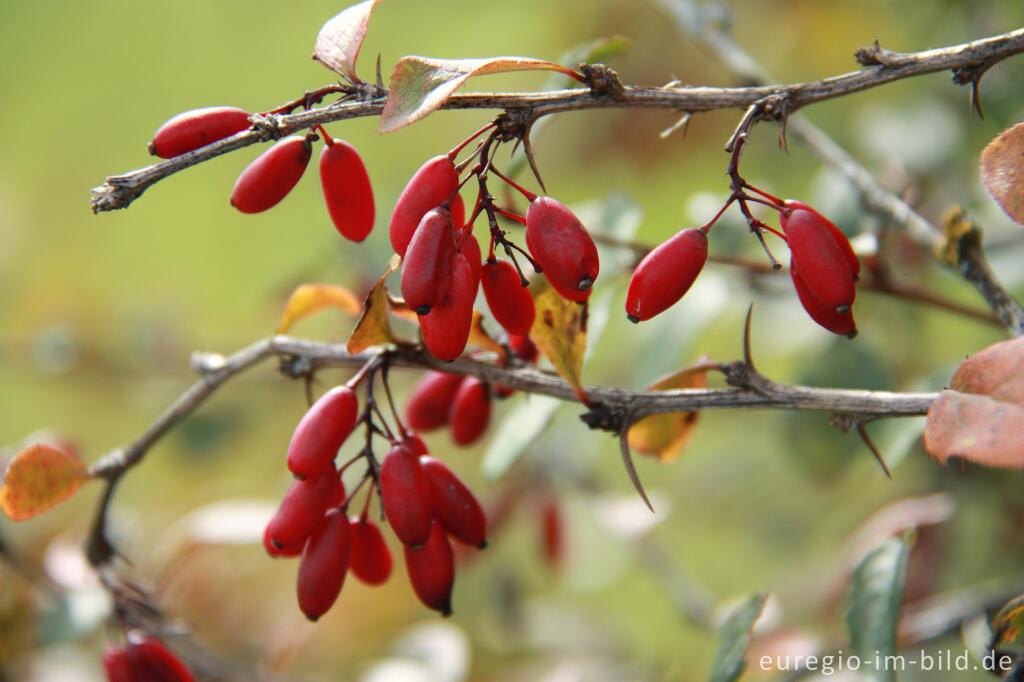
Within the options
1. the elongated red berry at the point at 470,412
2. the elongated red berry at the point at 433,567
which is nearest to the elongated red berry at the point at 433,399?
the elongated red berry at the point at 470,412

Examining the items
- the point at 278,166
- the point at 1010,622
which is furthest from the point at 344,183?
the point at 1010,622

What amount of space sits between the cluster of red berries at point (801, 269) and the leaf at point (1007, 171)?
0.09 meters

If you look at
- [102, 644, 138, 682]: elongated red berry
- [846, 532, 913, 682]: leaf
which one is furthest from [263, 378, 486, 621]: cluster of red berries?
[846, 532, 913, 682]: leaf

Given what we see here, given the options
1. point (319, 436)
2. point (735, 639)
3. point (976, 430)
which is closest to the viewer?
point (976, 430)

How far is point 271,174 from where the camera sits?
53cm

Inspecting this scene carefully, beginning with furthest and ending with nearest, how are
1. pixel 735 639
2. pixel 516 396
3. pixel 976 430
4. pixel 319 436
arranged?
1. pixel 516 396
2. pixel 735 639
3. pixel 319 436
4. pixel 976 430

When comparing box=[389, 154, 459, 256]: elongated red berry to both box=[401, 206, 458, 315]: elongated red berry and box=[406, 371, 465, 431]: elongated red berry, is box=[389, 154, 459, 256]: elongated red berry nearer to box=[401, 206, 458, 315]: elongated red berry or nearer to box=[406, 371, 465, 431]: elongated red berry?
box=[401, 206, 458, 315]: elongated red berry

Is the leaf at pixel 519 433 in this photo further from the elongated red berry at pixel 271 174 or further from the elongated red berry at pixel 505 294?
the elongated red berry at pixel 271 174

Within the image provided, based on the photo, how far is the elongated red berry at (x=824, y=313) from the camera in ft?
1.63

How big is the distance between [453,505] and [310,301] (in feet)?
0.74

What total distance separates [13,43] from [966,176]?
10.6 feet

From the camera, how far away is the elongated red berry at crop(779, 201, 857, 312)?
476 millimetres

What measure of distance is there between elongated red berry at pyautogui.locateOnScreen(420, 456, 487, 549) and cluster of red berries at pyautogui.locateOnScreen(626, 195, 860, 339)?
18cm

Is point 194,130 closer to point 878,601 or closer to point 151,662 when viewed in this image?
point 151,662
